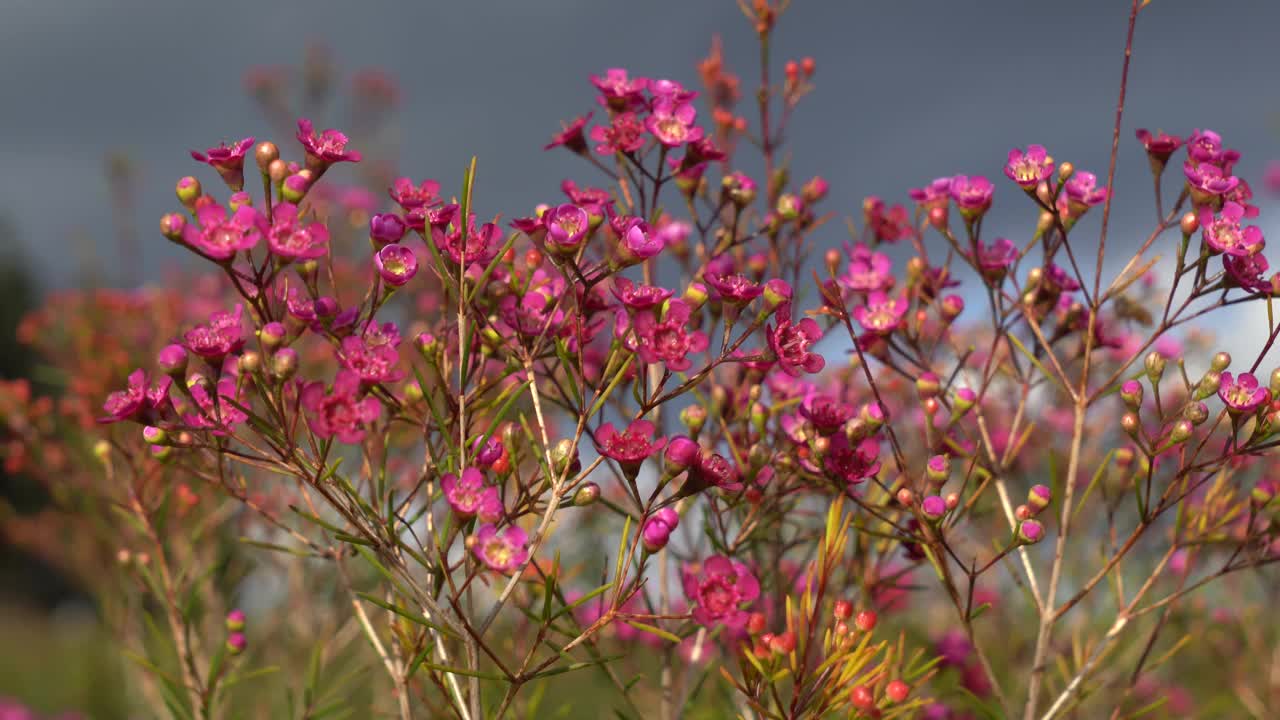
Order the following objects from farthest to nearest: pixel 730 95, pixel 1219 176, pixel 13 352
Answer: pixel 13 352, pixel 730 95, pixel 1219 176

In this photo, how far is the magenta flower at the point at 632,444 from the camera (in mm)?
1499

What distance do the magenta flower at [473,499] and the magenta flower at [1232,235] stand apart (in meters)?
1.49

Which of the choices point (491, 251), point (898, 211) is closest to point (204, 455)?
point (491, 251)

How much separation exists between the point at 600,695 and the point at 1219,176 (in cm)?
827

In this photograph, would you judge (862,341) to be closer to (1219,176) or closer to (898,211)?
(898,211)

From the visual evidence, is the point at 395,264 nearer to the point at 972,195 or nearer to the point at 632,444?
the point at 632,444

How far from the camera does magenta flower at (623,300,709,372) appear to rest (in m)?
1.47

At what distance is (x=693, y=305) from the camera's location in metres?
1.63

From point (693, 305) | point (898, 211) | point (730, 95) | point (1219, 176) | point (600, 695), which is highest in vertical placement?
point (730, 95)

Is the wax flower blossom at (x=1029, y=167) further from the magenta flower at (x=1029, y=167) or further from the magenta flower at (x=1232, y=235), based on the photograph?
the magenta flower at (x=1232, y=235)

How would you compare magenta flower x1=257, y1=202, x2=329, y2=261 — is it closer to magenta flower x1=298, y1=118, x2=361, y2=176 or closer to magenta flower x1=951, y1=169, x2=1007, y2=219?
magenta flower x1=298, y1=118, x2=361, y2=176

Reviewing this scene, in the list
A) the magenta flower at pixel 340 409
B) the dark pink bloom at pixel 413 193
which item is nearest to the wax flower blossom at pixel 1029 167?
the dark pink bloom at pixel 413 193

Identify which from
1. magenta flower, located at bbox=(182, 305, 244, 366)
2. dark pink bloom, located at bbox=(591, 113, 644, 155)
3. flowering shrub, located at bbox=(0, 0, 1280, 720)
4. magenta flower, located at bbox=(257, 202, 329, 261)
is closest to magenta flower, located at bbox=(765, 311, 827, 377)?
flowering shrub, located at bbox=(0, 0, 1280, 720)

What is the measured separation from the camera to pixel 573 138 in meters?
2.10
